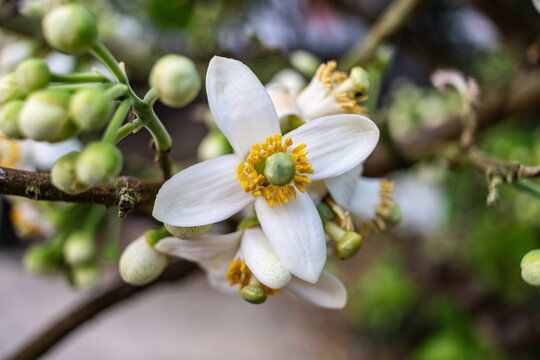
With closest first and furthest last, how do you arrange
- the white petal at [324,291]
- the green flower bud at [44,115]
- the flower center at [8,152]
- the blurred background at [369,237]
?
the green flower bud at [44,115]
the white petal at [324,291]
the flower center at [8,152]
the blurred background at [369,237]

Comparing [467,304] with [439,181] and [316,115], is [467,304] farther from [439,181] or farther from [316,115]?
[316,115]

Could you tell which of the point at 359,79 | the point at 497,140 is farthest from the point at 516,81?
the point at 359,79

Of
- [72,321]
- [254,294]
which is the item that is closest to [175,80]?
[254,294]

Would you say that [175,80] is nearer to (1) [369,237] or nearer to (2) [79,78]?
(2) [79,78]

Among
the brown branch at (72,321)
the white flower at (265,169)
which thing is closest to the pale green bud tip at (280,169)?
the white flower at (265,169)

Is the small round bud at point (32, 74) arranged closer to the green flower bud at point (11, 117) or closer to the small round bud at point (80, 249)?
the green flower bud at point (11, 117)

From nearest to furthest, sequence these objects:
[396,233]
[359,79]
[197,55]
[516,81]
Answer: [359,79] < [516,81] < [197,55] < [396,233]
